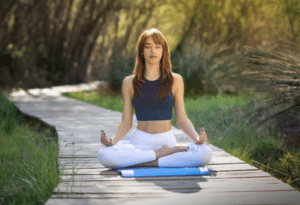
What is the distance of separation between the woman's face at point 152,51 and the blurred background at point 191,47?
2202mm

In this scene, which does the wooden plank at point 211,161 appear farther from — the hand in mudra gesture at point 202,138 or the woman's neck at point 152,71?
the woman's neck at point 152,71

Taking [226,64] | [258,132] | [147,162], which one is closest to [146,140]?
[147,162]

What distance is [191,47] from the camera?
13133 millimetres

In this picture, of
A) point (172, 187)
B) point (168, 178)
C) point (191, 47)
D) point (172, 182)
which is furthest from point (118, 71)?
point (172, 187)

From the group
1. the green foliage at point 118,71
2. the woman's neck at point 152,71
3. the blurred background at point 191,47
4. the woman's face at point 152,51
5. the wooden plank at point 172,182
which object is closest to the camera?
the wooden plank at point 172,182

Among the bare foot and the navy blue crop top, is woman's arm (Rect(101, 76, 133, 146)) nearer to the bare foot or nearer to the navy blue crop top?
the navy blue crop top

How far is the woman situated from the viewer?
3.83 metres

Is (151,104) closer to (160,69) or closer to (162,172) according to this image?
(160,69)

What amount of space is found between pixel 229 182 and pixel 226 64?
8634 millimetres

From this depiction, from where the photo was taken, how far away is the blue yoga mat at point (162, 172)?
3.59m

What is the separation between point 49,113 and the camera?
8.97 m

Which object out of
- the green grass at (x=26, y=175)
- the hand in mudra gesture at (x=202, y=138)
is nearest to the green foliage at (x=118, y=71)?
the green grass at (x=26, y=175)

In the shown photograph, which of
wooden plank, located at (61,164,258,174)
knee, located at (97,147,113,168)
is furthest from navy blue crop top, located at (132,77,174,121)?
wooden plank, located at (61,164,258,174)

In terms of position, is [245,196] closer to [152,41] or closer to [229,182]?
[229,182]
